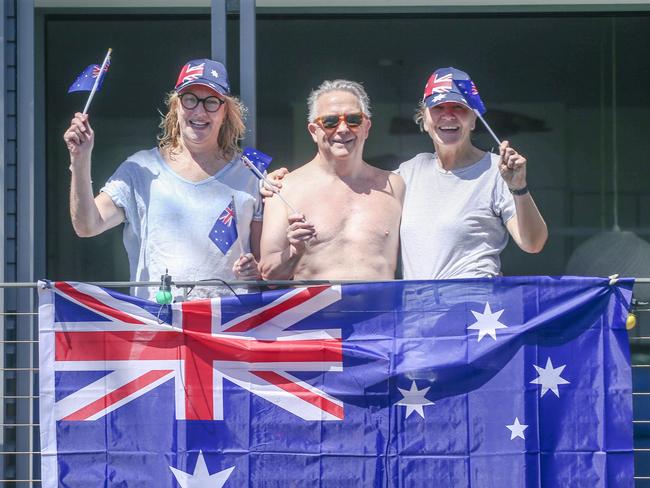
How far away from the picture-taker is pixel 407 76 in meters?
8.74

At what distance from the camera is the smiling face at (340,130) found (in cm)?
578

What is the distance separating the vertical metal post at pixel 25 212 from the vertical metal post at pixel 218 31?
3.42ft

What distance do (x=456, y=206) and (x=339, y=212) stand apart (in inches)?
22.0

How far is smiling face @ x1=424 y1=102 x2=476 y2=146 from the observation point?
224 inches

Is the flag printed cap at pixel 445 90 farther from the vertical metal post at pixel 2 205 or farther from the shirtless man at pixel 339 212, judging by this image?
the vertical metal post at pixel 2 205

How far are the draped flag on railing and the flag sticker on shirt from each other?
0.92ft

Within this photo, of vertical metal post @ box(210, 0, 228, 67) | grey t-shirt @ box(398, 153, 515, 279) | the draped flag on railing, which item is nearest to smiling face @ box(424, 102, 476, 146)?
grey t-shirt @ box(398, 153, 515, 279)

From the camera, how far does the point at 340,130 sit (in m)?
5.77

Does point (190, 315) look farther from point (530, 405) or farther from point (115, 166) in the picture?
point (115, 166)

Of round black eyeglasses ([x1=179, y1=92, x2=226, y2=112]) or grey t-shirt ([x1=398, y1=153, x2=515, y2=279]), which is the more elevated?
round black eyeglasses ([x1=179, y1=92, x2=226, y2=112])

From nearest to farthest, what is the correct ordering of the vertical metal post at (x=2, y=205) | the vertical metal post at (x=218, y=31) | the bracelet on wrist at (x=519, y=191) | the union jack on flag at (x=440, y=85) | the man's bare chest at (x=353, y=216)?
the bracelet on wrist at (x=519, y=191), the union jack on flag at (x=440, y=85), the man's bare chest at (x=353, y=216), the vertical metal post at (x=218, y=31), the vertical metal post at (x=2, y=205)

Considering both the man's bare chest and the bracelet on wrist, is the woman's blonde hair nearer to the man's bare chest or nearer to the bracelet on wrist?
the man's bare chest

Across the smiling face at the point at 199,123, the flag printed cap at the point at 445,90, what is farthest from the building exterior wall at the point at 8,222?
the flag printed cap at the point at 445,90

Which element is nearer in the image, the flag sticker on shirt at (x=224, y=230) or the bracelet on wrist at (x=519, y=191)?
the bracelet on wrist at (x=519, y=191)
